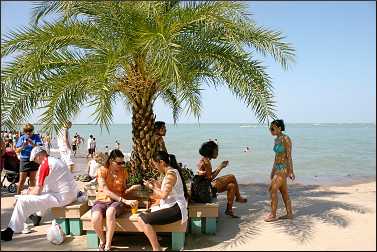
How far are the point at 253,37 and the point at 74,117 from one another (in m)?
3.02

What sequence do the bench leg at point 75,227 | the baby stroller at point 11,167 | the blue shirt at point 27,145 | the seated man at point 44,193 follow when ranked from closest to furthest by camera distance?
the seated man at point 44,193
the bench leg at point 75,227
the blue shirt at point 27,145
the baby stroller at point 11,167

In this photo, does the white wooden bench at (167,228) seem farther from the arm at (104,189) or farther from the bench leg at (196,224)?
the bench leg at (196,224)

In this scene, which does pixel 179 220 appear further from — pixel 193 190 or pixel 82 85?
pixel 82 85

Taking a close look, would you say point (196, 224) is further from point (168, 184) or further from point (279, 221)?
point (279, 221)

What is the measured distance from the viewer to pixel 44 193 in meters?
5.43

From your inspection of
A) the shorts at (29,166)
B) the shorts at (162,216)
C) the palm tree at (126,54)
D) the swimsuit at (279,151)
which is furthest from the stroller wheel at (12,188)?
the swimsuit at (279,151)

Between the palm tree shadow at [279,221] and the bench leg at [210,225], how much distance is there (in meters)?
0.11

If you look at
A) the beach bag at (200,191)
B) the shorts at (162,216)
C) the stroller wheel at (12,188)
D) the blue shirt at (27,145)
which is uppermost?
the blue shirt at (27,145)

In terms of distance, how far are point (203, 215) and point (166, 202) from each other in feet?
2.72

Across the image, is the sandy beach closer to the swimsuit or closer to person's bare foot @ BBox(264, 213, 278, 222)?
person's bare foot @ BBox(264, 213, 278, 222)

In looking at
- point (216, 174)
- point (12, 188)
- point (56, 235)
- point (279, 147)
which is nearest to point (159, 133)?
point (216, 174)

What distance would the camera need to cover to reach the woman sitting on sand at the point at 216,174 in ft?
18.9

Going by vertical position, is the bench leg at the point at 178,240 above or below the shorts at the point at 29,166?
below

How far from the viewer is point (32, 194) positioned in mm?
5379
